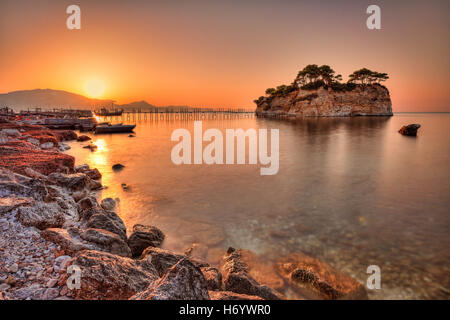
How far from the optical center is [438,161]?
19594 millimetres

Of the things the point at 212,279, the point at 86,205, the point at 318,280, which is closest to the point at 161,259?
the point at 212,279

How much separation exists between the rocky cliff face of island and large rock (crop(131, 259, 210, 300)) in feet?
327

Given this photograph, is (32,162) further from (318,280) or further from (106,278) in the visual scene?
(318,280)

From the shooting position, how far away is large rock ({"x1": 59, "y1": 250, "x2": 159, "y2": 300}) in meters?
3.22

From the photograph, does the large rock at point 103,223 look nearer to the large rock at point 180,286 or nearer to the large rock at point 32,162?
the large rock at point 180,286

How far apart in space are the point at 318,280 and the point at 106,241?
202 inches

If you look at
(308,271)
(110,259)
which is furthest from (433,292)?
(110,259)

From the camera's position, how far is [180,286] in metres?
3.12

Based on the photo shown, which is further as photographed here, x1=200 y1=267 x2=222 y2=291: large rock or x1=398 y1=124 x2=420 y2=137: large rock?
x1=398 y1=124 x2=420 y2=137: large rock

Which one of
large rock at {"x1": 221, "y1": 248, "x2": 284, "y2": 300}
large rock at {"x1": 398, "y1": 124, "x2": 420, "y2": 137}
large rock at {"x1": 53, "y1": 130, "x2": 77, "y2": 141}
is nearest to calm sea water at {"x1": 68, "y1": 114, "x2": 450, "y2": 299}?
large rock at {"x1": 221, "y1": 248, "x2": 284, "y2": 300}

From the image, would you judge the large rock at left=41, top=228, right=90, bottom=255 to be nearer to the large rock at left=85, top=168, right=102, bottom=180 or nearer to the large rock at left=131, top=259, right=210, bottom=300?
the large rock at left=131, top=259, right=210, bottom=300

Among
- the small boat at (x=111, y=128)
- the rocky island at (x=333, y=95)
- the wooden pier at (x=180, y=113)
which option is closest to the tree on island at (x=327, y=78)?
the rocky island at (x=333, y=95)

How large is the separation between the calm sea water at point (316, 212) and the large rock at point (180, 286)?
3.18 meters

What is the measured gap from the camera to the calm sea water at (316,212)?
6320mm
